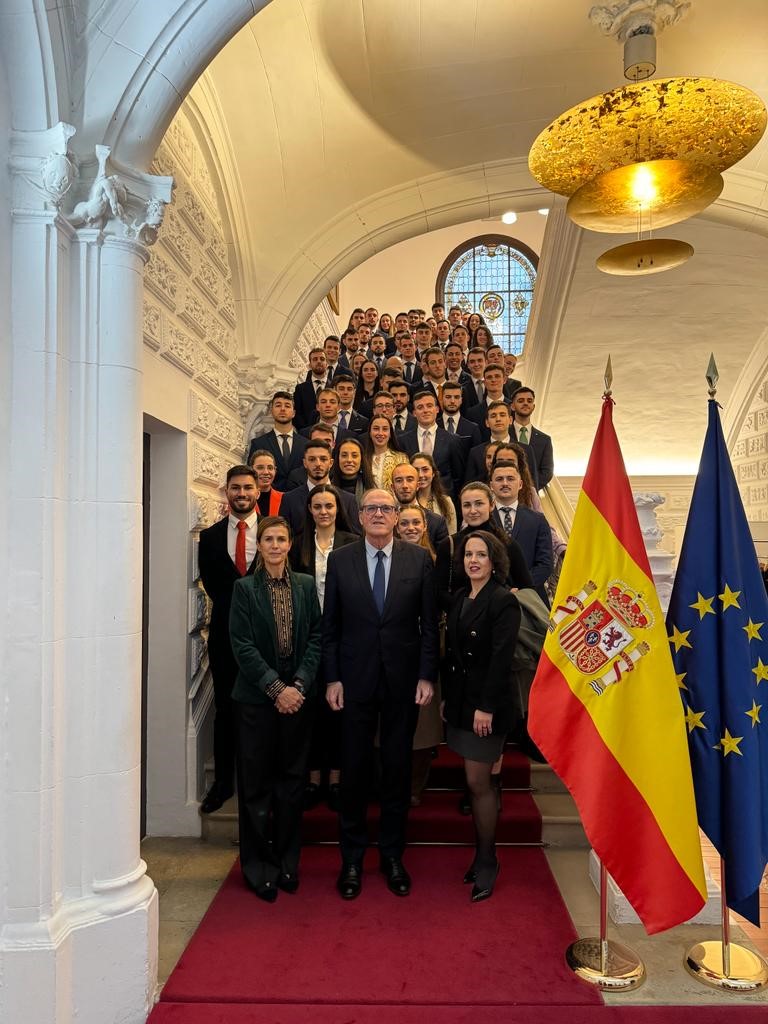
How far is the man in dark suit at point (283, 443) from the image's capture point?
492 centimetres

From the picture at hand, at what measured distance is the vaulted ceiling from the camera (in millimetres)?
4594

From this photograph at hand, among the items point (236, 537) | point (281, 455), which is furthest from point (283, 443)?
point (236, 537)

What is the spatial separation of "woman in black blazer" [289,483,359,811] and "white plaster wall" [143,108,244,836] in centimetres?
73

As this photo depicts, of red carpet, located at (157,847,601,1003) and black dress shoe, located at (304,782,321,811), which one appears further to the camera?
black dress shoe, located at (304,782,321,811)

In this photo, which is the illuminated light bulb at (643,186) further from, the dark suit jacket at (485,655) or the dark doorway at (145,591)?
the dark doorway at (145,591)

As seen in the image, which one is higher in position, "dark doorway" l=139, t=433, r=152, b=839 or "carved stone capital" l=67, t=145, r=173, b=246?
"carved stone capital" l=67, t=145, r=173, b=246

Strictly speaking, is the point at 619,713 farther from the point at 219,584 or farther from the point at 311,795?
the point at 219,584

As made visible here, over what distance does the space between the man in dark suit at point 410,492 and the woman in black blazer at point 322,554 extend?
40cm

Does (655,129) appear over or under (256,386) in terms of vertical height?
over

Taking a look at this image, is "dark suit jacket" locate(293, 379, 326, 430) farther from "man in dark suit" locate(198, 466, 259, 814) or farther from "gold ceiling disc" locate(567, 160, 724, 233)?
"gold ceiling disc" locate(567, 160, 724, 233)

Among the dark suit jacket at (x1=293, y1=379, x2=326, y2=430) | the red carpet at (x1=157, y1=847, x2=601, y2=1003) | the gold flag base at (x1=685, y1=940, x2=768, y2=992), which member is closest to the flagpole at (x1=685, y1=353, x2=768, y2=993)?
the gold flag base at (x1=685, y1=940, x2=768, y2=992)

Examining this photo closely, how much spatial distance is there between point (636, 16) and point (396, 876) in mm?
4923

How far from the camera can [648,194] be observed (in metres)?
4.77

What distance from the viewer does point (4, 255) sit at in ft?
7.73
